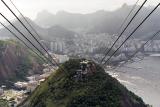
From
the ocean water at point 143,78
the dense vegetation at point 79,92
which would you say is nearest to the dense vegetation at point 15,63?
the ocean water at point 143,78

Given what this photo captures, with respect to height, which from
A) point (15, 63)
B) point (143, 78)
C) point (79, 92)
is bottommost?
point (79, 92)

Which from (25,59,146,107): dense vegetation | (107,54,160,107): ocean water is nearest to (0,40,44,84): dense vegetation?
(107,54,160,107): ocean water

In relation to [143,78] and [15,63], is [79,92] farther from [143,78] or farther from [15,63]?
[143,78]

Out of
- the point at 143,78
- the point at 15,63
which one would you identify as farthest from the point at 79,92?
the point at 143,78

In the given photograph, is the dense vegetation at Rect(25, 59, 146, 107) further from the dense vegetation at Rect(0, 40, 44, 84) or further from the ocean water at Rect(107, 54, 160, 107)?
the dense vegetation at Rect(0, 40, 44, 84)

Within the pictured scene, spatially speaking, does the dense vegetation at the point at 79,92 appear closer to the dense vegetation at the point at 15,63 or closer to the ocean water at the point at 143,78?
the ocean water at the point at 143,78

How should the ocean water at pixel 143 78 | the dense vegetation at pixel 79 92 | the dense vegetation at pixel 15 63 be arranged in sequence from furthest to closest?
the dense vegetation at pixel 15 63
the ocean water at pixel 143 78
the dense vegetation at pixel 79 92

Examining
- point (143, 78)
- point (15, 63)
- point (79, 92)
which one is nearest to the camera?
point (79, 92)
